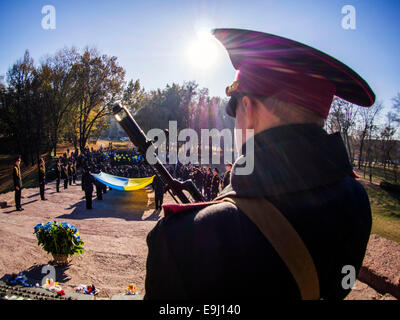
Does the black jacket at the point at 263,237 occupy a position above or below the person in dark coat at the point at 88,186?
above

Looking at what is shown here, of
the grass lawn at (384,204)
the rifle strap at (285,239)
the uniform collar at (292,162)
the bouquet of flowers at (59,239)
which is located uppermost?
the uniform collar at (292,162)

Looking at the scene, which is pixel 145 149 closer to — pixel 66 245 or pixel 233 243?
pixel 233 243

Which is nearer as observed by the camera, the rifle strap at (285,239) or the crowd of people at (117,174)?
the rifle strap at (285,239)

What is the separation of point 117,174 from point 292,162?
20930mm

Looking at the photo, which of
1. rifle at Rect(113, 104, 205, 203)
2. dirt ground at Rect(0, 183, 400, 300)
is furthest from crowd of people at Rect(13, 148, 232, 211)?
rifle at Rect(113, 104, 205, 203)

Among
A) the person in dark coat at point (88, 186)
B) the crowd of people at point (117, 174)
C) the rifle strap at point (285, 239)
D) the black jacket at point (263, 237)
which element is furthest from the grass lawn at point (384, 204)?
the rifle strap at point (285, 239)

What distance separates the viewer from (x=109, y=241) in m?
7.69

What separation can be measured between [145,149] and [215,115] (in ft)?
143

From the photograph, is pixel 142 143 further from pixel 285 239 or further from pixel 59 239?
pixel 59 239

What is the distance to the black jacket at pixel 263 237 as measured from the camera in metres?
0.95

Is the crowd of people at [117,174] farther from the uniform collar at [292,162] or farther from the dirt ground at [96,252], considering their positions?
the uniform collar at [292,162]

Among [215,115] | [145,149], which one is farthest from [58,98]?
[145,149]

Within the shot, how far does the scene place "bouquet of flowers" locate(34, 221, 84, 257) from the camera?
5.82 m
